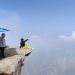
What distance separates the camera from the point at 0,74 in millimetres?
24422

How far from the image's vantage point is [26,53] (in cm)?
3638

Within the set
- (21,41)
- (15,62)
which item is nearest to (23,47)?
(21,41)

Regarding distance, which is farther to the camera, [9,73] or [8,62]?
[8,62]

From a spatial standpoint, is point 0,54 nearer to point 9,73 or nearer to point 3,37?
point 3,37

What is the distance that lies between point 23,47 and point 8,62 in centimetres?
1523

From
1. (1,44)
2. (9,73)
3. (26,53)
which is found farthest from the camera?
(26,53)

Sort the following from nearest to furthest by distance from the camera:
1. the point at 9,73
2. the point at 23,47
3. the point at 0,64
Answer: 1. the point at 9,73
2. the point at 0,64
3. the point at 23,47

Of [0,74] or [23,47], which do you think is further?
[23,47]

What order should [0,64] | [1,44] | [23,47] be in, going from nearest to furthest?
1. [0,64]
2. [1,44]
3. [23,47]

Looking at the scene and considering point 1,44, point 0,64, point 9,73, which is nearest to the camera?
point 9,73

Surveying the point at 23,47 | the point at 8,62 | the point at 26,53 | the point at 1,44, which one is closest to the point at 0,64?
the point at 8,62

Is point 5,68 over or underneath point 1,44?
underneath

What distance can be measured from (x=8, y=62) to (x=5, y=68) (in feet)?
8.63

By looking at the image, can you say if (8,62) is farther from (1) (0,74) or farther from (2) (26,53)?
(2) (26,53)
